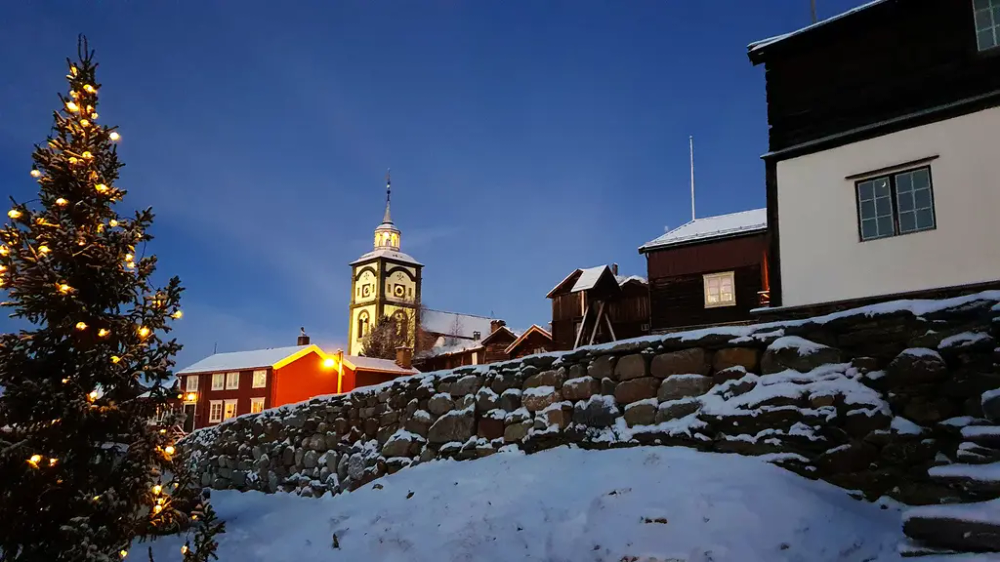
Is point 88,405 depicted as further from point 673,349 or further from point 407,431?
point 673,349

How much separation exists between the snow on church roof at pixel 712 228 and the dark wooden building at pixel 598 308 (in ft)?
16.4

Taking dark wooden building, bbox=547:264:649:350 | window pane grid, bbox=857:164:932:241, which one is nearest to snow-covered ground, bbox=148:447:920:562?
window pane grid, bbox=857:164:932:241

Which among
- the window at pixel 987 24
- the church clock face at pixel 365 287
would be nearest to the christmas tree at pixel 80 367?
the window at pixel 987 24

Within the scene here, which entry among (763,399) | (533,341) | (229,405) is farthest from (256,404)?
(763,399)

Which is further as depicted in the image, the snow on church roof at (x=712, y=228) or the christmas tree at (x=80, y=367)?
the snow on church roof at (x=712, y=228)

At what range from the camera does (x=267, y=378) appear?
130ft

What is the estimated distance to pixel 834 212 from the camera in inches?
450

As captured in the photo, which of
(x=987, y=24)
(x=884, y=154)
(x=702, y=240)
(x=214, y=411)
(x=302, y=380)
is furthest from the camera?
(x=214, y=411)

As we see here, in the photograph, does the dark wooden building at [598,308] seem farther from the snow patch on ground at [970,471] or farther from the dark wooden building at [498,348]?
the snow patch on ground at [970,471]

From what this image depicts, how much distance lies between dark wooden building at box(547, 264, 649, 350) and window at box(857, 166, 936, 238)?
17025 mm

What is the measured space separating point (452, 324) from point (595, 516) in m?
78.9

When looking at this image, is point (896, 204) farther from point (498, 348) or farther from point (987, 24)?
point (498, 348)

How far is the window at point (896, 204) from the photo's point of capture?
10.5 meters

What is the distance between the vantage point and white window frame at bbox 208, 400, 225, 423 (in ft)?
138
